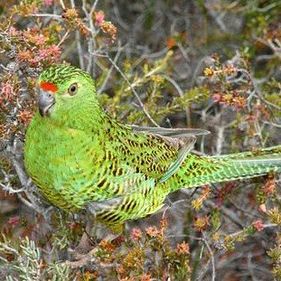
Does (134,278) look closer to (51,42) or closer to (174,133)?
(174,133)

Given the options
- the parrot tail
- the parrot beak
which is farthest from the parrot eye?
the parrot tail

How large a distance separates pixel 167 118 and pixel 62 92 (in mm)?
1381

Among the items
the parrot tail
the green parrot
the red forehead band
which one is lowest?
the parrot tail

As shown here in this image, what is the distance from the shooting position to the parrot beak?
3.18 metres

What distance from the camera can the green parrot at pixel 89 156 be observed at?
129 inches

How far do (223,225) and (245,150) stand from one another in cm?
54

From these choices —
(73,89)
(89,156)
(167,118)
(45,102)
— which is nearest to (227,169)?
(167,118)

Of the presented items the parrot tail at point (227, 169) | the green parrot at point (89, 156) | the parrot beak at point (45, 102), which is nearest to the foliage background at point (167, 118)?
the parrot tail at point (227, 169)

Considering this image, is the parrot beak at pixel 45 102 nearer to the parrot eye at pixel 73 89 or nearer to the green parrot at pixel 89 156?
the green parrot at pixel 89 156

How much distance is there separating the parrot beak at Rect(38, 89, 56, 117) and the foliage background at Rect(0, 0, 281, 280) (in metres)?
0.28

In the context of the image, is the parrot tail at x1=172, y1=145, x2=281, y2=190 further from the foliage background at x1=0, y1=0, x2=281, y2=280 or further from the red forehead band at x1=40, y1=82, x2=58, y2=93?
the red forehead band at x1=40, y1=82, x2=58, y2=93

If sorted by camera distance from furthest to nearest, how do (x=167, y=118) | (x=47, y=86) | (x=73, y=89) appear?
1. (x=167, y=118)
2. (x=73, y=89)
3. (x=47, y=86)

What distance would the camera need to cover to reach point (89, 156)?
3381mm

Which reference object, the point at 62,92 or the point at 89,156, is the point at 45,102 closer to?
the point at 62,92
